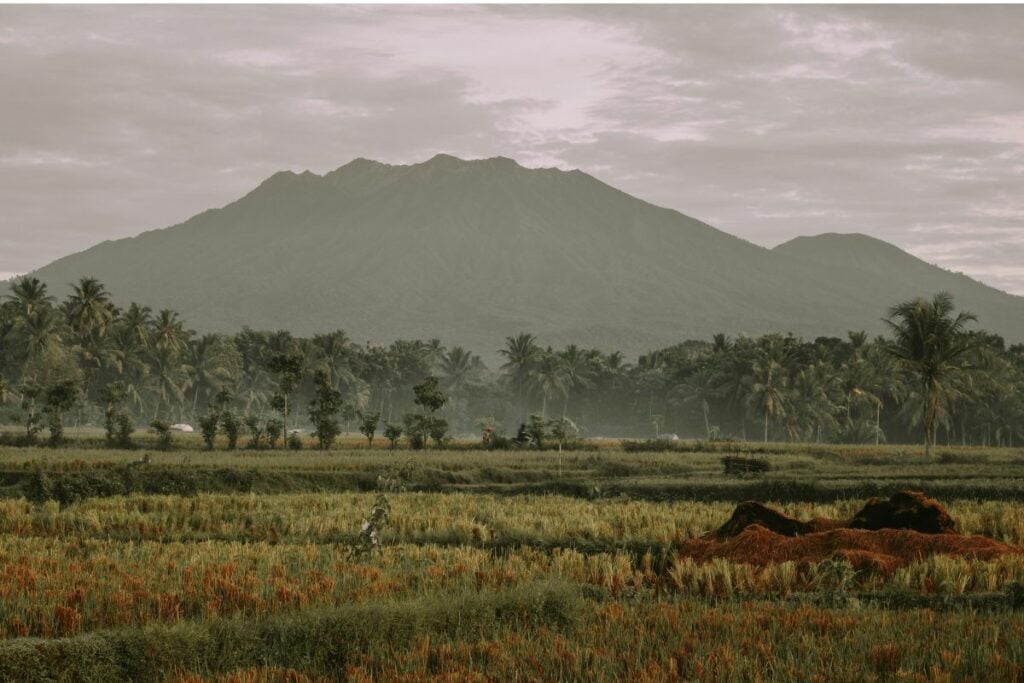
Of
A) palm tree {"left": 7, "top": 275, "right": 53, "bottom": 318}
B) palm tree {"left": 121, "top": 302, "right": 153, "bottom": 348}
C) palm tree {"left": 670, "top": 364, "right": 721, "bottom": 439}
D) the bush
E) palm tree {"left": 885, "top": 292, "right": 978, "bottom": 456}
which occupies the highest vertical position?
palm tree {"left": 7, "top": 275, "right": 53, "bottom": 318}

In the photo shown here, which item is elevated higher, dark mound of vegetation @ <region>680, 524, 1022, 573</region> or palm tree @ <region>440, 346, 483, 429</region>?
palm tree @ <region>440, 346, 483, 429</region>

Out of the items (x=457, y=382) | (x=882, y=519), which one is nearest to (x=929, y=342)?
(x=882, y=519)

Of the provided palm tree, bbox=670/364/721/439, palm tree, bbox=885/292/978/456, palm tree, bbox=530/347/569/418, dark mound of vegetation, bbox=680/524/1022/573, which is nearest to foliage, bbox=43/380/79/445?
dark mound of vegetation, bbox=680/524/1022/573

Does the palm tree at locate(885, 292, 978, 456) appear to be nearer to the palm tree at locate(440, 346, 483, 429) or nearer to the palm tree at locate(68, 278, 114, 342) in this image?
the palm tree at locate(68, 278, 114, 342)

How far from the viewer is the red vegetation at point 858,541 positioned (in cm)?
1725

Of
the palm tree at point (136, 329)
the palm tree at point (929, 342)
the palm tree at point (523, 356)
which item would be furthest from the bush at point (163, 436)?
the palm tree at point (523, 356)

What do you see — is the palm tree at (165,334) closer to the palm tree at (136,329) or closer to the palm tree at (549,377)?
the palm tree at (136,329)

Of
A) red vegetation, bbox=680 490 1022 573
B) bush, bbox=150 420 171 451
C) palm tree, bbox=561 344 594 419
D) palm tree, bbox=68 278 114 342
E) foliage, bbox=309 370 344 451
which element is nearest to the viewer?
red vegetation, bbox=680 490 1022 573

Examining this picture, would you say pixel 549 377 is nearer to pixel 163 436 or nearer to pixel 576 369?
pixel 576 369

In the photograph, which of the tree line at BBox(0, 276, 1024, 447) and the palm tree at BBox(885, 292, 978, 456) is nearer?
the palm tree at BBox(885, 292, 978, 456)

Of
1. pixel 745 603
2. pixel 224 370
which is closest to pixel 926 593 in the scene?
pixel 745 603

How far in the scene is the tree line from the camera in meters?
60.9

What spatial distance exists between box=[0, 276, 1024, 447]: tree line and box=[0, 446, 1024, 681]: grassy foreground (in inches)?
1277

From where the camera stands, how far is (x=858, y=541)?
18188 mm
